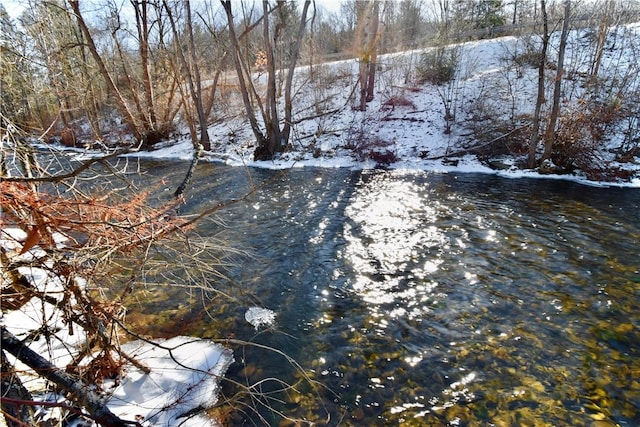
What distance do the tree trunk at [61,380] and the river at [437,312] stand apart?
134cm

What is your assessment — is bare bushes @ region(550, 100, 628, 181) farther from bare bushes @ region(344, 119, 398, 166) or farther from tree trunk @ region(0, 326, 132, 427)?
tree trunk @ region(0, 326, 132, 427)

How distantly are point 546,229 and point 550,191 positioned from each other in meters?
3.26

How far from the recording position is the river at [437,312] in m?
3.35

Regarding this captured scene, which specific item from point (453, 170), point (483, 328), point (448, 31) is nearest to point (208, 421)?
point (483, 328)

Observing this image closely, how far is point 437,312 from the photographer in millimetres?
4629

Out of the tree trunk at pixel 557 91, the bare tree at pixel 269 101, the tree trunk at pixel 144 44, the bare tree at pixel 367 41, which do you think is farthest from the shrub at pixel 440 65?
the tree trunk at pixel 144 44

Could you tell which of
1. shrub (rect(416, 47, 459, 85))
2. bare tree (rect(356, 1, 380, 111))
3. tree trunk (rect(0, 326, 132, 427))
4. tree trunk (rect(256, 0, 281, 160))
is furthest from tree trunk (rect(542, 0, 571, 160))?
tree trunk (rect(0, 326, 132, 427))

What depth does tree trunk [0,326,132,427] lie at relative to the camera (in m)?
1.87

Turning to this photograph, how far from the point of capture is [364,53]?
711 inches

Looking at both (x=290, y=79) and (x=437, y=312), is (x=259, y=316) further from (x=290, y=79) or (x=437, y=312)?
(x=290, y=79)

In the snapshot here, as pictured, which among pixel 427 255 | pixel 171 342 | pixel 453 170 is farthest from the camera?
pixel 453 170

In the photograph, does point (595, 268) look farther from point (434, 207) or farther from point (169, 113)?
point (169, 113)

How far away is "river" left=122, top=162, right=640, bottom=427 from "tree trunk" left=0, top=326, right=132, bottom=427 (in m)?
1.34

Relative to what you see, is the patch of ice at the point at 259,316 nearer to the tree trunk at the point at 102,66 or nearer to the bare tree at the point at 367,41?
the tree trunk at the point at 102,66
